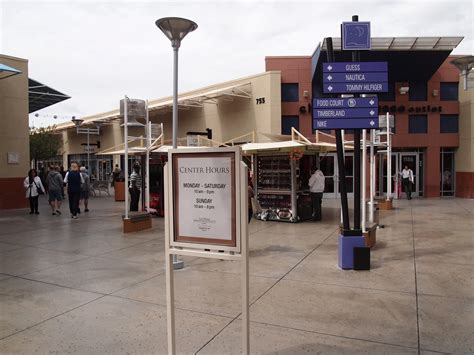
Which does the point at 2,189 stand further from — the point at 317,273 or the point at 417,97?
the point at 417,97

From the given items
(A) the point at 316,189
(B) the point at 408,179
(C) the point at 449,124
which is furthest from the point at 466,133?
(A) the point at 316,189

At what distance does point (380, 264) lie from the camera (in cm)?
692

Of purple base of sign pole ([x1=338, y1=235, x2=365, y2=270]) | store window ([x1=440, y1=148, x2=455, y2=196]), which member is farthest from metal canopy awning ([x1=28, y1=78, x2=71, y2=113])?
store window ([x1=440, y1=148, x2=455, y2=196])

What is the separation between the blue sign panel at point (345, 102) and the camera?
6469 millimetres

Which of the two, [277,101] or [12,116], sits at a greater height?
[277,101]

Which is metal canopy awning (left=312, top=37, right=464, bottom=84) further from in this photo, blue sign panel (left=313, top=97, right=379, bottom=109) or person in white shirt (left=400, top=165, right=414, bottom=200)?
blue sign panel (left=313, top=97, right=379, bottom=109)

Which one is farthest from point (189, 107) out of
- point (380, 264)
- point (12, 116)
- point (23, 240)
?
point (380, 264)

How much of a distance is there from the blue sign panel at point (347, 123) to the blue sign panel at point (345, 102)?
218mm

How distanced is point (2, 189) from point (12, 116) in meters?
2.81

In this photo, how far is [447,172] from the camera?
22.1 metres

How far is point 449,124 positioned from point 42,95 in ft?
68.7

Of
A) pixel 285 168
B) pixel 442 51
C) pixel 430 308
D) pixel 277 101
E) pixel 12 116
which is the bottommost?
pixel 430 308

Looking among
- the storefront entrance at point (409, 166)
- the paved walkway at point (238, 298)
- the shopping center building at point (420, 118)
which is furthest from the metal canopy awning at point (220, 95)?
the paved walkway at point (238, 298)

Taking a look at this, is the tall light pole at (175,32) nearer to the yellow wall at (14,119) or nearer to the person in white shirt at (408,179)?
the yellow wall at (14,119)
